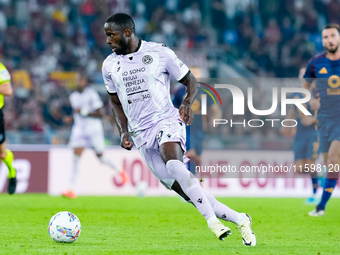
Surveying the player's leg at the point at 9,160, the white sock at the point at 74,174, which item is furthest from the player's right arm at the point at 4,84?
the white sock at the point at 74,174

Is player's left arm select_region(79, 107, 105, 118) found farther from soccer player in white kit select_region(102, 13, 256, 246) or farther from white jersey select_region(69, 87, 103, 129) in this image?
soccer player in white kit select_region(102, 13, 256, 246)

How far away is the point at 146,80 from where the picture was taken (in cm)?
631

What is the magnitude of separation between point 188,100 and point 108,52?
48.8 feet

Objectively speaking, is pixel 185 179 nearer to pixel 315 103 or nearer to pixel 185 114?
pixel 185 114

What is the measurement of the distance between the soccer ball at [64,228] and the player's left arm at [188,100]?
1.42m

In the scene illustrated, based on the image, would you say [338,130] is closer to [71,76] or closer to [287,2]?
[71,76]

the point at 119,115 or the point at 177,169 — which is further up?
the point at 119,115

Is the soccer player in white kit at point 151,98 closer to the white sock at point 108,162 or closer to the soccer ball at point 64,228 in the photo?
the soccer ball at point 64,228

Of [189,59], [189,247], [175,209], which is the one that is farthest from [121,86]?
[189,59]

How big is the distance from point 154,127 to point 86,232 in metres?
1.73

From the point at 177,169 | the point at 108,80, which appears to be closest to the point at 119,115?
the point at 108,80

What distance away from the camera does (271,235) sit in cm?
730

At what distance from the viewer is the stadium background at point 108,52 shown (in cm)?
1491

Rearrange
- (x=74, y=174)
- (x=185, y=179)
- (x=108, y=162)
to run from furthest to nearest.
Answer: (x=108, y=162)
(x=74, y=174)
(x=185, y=179)
